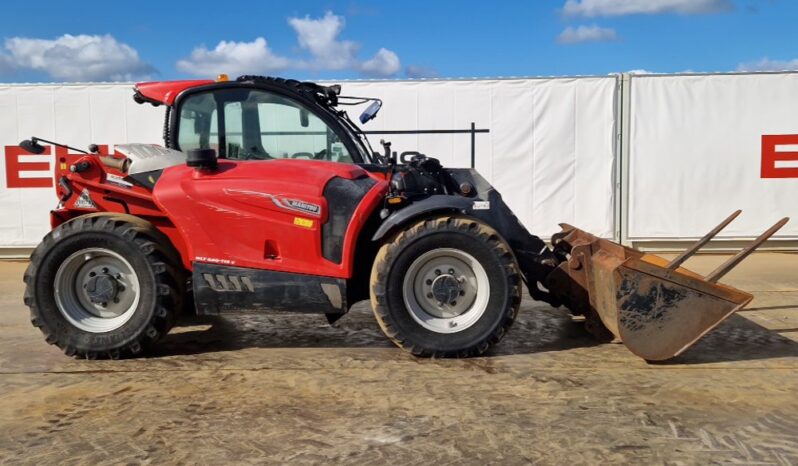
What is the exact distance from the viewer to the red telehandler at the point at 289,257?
459 centimetres

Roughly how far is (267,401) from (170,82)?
2656 mm

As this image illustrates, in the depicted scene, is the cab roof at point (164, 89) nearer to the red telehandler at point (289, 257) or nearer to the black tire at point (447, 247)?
the red telehandler at point (289, 257)

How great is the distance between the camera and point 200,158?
459 cm

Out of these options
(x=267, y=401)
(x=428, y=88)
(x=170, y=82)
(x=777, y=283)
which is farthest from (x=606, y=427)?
(x=428, y=88)

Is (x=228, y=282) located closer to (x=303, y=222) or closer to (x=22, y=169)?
(x=303, y=222)

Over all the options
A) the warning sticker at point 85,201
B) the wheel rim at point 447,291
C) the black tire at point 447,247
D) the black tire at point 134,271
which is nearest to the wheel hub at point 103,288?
the black tire at point 134,271

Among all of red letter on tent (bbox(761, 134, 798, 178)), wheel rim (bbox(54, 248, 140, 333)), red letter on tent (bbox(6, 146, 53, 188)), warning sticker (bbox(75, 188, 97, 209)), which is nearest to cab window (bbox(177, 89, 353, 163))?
warning sticker (bbox(75, 188, 97, 209))

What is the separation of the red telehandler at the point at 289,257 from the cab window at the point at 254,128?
2cm

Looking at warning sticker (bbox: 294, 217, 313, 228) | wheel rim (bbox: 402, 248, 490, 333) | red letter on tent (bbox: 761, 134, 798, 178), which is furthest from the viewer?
red letter on tent (bbox: 761, 134, 798, 178)

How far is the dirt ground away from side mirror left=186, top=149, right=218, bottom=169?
1388mm

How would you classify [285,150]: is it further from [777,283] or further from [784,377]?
[777,283]

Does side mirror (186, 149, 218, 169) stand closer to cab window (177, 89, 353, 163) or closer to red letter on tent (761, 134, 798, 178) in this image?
cab window (177, 89, 353, 163)

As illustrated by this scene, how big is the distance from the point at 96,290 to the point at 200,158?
122 cm

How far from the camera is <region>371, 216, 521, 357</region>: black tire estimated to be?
15.1 ft
